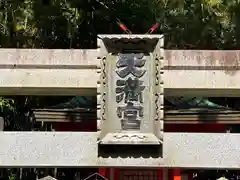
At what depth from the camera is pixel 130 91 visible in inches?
120

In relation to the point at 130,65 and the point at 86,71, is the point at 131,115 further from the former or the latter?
the point at 86,71

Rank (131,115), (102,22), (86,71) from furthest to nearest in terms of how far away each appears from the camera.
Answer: (102,22) < (86,71) < (131,115)

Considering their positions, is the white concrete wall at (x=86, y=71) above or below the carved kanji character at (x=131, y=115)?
above

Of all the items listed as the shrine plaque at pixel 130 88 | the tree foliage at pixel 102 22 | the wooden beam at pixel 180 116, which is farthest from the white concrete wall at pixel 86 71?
the tree foliage at pixel 102 22

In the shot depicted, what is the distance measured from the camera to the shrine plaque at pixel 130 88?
3.03 m

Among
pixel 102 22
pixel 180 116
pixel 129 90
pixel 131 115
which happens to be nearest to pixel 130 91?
pixel 129 90

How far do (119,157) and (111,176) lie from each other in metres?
3.71

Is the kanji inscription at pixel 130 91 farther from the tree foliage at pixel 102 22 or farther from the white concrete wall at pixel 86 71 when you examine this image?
the tree foliage at pixel 102 22

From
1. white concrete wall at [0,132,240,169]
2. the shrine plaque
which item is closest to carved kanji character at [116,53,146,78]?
the shrine plaque

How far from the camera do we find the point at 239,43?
7.24 m

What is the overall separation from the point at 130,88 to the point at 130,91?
20 millimetres

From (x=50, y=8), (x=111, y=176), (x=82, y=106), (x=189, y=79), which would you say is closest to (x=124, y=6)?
(x=50, y=8)

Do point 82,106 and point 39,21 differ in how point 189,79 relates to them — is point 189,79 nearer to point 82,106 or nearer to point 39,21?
point 82,106

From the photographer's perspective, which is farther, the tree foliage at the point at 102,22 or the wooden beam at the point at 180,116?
the tree foliage at the point at 102,22
